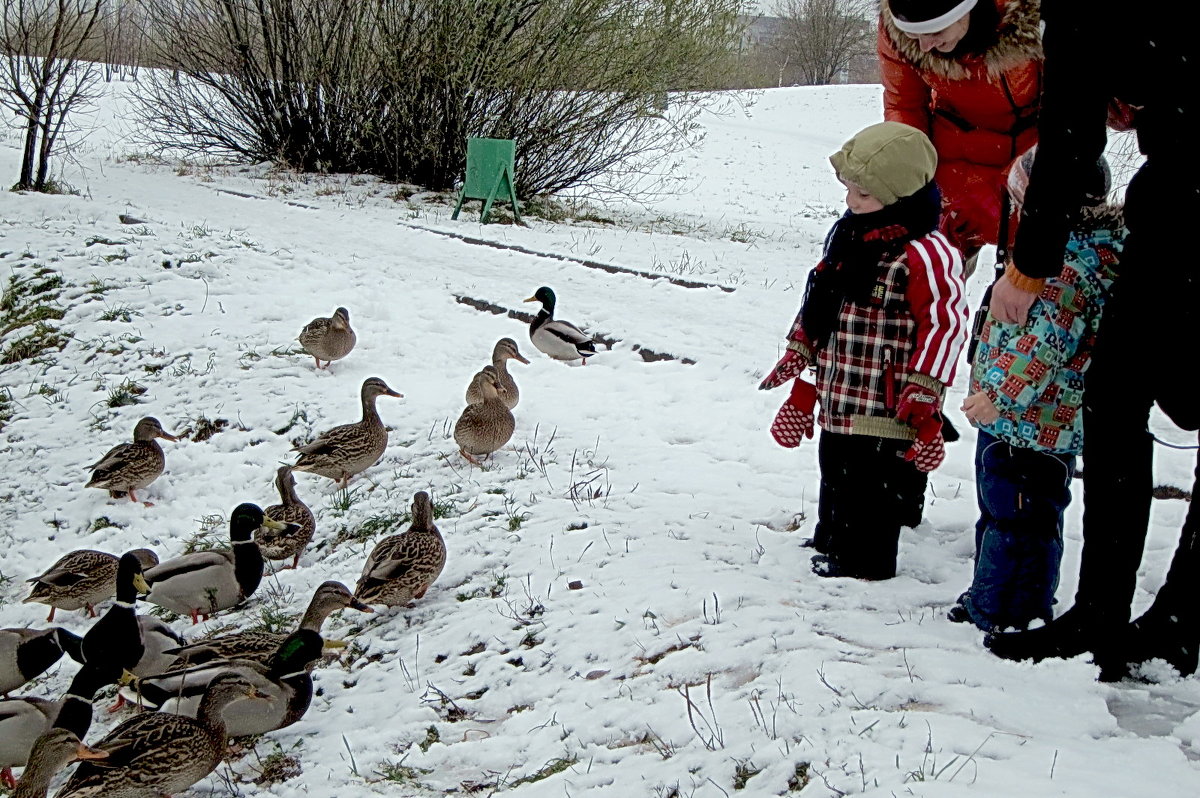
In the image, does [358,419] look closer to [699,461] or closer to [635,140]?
[699,461]

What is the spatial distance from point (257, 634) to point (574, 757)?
192 centimetres

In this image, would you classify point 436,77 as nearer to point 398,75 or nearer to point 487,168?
point 398,75

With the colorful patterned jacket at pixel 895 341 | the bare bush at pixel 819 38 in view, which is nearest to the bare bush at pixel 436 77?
the colorful patterned jacket at pixel 895 341

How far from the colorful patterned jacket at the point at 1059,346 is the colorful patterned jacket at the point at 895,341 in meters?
0.40

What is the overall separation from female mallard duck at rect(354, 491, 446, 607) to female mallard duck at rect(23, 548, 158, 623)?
65.7 inches

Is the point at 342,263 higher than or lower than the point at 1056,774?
higher

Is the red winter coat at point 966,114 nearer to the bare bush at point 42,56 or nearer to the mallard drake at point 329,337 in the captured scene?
the mallard drake at point 329,337

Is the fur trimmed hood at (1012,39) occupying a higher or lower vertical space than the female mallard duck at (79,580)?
higher

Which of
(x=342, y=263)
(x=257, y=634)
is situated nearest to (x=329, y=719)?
(x=257, y=634)

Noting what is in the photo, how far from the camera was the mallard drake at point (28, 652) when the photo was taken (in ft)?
16.6

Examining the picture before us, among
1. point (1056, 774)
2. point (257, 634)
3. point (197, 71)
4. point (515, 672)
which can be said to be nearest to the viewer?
point (1056, 774)

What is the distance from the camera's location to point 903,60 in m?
4.45

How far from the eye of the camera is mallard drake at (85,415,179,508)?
22.6 ft

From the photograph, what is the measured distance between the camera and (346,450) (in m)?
6.50
